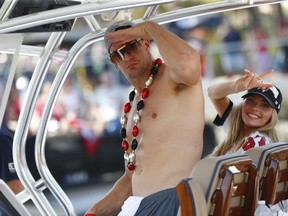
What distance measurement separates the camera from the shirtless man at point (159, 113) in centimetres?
386

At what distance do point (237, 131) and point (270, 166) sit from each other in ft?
2.39

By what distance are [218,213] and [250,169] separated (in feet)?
0.95

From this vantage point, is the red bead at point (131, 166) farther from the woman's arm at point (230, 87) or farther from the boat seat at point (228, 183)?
the woman's arm at point (230, 87)

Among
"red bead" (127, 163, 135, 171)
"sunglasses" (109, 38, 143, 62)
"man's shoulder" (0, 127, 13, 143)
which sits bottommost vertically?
"red bead" (127, 163, 135, 171)

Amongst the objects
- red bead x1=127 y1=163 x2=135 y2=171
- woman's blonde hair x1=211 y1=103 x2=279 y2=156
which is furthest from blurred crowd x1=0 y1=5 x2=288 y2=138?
red bead x1=127 y1=163 x2=135 y2=171

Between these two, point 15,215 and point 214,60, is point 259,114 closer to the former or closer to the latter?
point 15,215

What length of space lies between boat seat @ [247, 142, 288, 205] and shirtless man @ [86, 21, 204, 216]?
0.32 metres

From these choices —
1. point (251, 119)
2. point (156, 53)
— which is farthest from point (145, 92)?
point (156, 53)

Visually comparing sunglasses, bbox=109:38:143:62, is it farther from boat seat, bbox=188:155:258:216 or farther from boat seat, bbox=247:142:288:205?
boat seat, bbox=247:142:288:205

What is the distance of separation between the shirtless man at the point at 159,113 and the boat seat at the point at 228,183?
0.18 m

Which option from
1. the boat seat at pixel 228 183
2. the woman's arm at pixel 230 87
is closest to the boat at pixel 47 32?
the woman's arm at pixel 230 87

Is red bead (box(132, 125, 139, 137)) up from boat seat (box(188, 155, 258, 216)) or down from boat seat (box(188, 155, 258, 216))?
up

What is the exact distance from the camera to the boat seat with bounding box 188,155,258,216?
3762 millimetres

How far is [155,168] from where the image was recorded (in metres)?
4.07
